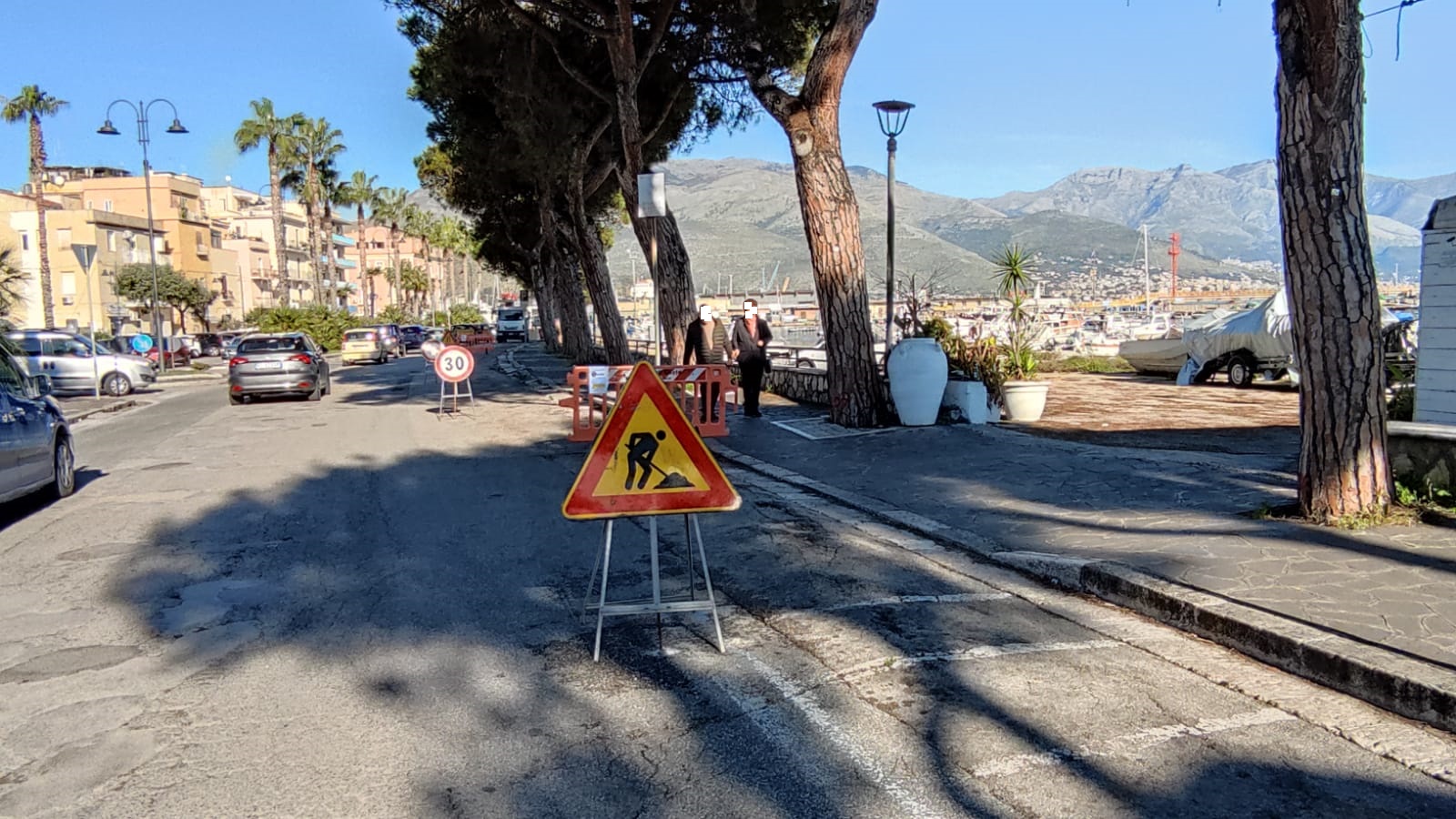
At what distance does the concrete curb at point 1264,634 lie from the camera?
4312 mm

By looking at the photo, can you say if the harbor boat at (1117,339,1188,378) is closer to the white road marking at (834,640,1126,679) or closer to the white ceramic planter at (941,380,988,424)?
the white ceramic planter at (941,380,988,424)

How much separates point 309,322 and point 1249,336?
44.9 metres

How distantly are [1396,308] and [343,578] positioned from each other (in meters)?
27.7

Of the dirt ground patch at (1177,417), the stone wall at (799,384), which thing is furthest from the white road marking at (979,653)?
the stone wall at (799,384)

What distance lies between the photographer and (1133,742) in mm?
4094

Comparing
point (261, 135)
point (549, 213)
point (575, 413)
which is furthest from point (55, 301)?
point (575, 413)

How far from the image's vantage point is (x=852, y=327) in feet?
43.3

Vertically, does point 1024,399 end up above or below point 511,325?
below

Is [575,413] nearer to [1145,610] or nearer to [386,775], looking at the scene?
[1145,610]

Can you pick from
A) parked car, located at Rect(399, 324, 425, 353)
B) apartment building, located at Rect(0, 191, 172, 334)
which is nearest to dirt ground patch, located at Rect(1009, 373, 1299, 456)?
parked car, located at Rect(399, 324, 425, 353)

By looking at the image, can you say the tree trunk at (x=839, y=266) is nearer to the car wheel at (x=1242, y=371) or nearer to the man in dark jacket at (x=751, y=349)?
the man in dark jacket at (x=751, y=349)

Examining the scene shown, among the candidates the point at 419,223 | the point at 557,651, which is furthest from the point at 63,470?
the point at 419,223

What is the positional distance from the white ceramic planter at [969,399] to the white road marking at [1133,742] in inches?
361

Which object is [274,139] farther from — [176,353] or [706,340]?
[706,340]
